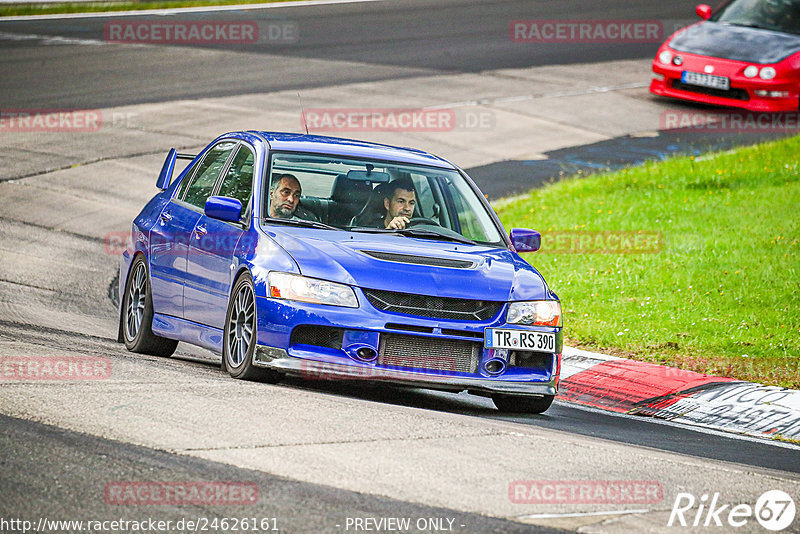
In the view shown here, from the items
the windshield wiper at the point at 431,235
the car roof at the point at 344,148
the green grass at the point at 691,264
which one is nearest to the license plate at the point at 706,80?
the green grass at the point at 691,264

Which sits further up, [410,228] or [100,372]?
[410,228]

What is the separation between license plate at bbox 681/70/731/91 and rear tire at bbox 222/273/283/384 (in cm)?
1444

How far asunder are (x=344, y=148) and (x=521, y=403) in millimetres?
2148

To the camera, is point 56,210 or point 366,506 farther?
point 56,210

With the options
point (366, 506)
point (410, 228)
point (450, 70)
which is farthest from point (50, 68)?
point (366, 506)

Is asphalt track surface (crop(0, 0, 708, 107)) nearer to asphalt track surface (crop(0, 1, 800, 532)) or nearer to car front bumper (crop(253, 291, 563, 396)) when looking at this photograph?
asphalt track surface (crop(0, 1, 800, 532))

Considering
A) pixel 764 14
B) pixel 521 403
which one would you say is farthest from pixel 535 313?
pixel 764 14

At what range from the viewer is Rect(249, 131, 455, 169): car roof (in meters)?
8.98

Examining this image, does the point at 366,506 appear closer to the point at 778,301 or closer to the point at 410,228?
the point at 410,228

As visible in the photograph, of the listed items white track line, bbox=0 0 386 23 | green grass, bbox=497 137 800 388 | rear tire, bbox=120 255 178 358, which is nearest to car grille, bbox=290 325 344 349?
rear tire, bbox=120 255 178 358

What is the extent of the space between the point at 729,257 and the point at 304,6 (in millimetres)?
20148

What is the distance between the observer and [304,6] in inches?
1254

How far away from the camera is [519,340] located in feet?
26.0

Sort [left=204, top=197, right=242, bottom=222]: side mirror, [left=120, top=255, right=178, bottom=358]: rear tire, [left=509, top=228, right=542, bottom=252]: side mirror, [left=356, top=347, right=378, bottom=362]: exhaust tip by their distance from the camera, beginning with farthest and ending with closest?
[left=120, top=255, right=178, bottom=358]: rear tire, [left=509, top=228, right=542, bottom=252]: side mirror, [left=204, top=197, right=242, bottom=222]: side mirror, [left=356, top=347, right=378, bottom=362]: exhaust tip
